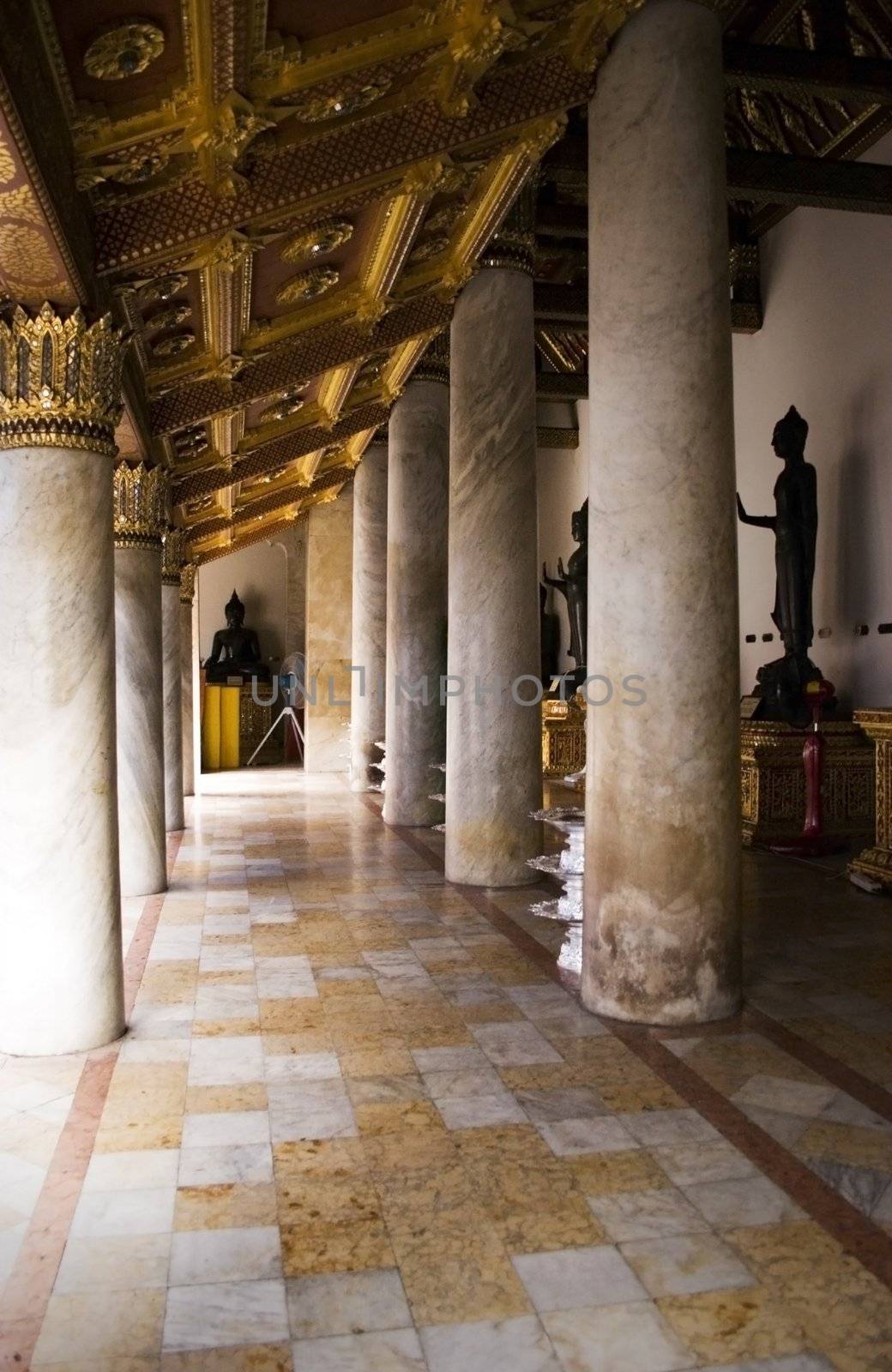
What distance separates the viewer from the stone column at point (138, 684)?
7844mm

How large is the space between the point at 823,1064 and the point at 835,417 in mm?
7911

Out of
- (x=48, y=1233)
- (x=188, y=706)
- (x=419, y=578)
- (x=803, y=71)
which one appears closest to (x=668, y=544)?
(x=48, y=1233)

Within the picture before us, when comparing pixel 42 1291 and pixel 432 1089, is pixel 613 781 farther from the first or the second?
pixel 42 1291

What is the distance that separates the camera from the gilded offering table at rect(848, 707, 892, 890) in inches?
300

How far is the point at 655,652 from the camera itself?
461 centimetres

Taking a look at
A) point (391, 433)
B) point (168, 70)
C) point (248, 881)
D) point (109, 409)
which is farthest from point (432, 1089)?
point (391, 433)

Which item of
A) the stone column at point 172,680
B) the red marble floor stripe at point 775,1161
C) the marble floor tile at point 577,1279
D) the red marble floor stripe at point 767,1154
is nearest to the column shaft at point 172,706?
the stone column at point 172,680

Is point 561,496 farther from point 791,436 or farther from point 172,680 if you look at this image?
point 172,680

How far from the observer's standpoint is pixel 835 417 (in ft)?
34.9

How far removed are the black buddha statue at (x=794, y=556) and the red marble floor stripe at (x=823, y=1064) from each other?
5600mm

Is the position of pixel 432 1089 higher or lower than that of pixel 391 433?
lower

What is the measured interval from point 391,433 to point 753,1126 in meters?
8.95

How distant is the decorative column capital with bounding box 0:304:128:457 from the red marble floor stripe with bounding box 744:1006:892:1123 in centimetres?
370

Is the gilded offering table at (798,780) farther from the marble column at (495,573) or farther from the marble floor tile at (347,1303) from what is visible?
the marble floor tile at (347,1303)
